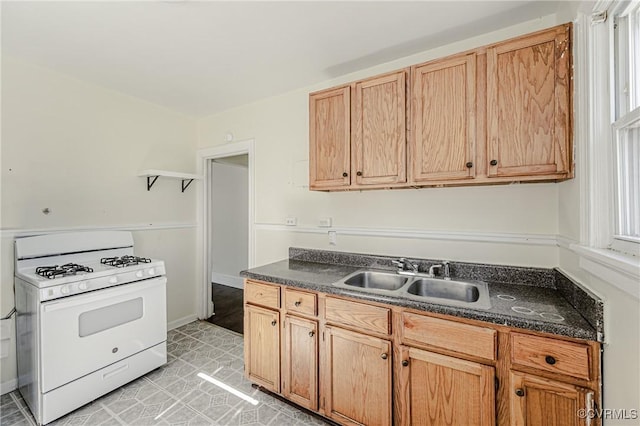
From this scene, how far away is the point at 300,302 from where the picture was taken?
5.99 ft

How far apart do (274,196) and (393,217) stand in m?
1.26

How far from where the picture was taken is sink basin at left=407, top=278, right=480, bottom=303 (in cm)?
175

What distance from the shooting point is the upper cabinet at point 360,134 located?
1.86m

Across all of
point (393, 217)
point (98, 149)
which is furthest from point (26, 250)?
point (393, 217)

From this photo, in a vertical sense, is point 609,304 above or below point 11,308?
above

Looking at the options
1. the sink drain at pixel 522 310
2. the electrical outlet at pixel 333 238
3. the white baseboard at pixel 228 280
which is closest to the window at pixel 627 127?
the sink drain at pixel 522 310

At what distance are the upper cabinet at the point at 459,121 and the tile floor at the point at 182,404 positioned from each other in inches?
64.5

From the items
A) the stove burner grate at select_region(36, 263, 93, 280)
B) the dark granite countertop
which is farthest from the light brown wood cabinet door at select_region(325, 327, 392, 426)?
the stove burner grate at select_region(36, 263, 93, 280)

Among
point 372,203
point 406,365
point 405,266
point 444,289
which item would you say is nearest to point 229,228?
point 372,203

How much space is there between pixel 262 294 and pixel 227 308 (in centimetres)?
216

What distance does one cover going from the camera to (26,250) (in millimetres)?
2092

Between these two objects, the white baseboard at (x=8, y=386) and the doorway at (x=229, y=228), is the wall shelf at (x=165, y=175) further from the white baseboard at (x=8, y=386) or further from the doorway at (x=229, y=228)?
the white baseboard at (x=8, y=386)

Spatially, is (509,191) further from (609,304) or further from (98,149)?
(98,149)

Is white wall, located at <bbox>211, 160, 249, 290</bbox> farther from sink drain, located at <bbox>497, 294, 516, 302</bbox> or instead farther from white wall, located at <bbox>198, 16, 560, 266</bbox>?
sink drain, located at <bbox>497, 294, 516, 302</bbox>
